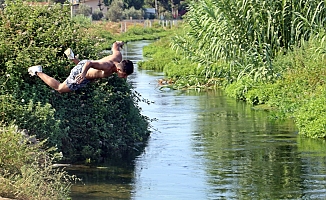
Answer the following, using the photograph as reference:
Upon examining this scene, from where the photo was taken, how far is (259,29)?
24.4 m

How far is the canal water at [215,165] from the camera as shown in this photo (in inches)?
489

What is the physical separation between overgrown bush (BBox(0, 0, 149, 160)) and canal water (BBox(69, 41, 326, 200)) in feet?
2.08

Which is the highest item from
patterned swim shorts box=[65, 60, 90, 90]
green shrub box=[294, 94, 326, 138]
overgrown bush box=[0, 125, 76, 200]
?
patterned swim shorts box=[65, 60, 90, 90]

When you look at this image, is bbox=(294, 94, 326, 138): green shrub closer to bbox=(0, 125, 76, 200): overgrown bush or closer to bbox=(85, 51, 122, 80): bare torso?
bbox=(85, 51, 122, 80): bare torso

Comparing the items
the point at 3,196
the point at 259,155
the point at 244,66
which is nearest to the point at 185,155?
the point at 259,155

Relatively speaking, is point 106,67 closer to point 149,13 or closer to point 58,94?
point 58,94

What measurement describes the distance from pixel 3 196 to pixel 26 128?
396 centimetres

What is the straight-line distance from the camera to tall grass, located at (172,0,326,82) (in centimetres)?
2377

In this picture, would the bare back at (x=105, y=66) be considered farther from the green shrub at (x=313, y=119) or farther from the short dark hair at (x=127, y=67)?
the green shrub at (x=313, y=119)

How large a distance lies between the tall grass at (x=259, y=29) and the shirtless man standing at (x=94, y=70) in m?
12.3

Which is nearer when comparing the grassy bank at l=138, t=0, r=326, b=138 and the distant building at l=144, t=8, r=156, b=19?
the grassy bank at l=138, t=0, r=326, b=138

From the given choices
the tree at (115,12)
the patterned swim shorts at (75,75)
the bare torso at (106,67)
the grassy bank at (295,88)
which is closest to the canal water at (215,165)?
the grassy bank at (295,88)

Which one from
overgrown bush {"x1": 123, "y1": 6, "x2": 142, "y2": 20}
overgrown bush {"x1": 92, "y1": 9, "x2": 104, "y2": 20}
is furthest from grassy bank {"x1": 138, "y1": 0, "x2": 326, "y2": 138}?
overgrown bush {"x1": 123, "y1": 6, "x2": 142, "y2": 20}

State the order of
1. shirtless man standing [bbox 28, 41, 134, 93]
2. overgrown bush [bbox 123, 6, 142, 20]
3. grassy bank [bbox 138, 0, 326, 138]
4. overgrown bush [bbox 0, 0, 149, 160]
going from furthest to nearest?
overgrown bush [bbox 123, 6, 142, 20] → grassy bank [bbox 138, 0, 326, 138] → overgrown bush [bbox 0, 0, 149, 160] → shirtless man standing [bbox 28, 41, 134, 93]
